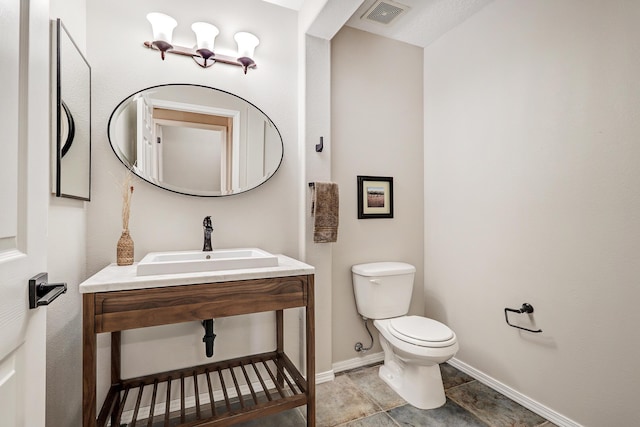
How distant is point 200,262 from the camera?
1.39m

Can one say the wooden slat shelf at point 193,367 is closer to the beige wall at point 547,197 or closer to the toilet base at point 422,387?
the toilet base at point 422,387

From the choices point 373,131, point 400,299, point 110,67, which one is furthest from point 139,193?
point 400,299

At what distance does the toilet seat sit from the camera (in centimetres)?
173

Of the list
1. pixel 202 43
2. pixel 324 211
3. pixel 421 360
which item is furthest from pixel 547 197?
pixel 202 43

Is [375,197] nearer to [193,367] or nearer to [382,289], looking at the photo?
[382,289]

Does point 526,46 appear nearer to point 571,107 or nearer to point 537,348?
point 571,107

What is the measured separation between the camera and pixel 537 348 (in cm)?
173

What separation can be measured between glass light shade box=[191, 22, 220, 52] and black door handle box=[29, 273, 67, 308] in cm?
146

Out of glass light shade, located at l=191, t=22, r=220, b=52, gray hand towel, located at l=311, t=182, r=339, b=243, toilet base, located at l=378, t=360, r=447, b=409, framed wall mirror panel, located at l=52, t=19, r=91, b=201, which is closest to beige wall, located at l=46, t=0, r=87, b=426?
framed wall mirror panel, located at l=52, t=19, r=91, b=201

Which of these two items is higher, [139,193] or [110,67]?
[110,67]

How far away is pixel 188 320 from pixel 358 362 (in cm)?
144

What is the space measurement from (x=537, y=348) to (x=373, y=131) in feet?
5.64

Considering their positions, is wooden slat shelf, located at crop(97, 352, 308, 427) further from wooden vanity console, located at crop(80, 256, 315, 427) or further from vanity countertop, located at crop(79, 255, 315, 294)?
vanity countertop, located at crop(79, 255, 315, 294)

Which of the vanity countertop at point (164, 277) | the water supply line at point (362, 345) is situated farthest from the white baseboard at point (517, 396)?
the vanity countertop at point (164, 277)
